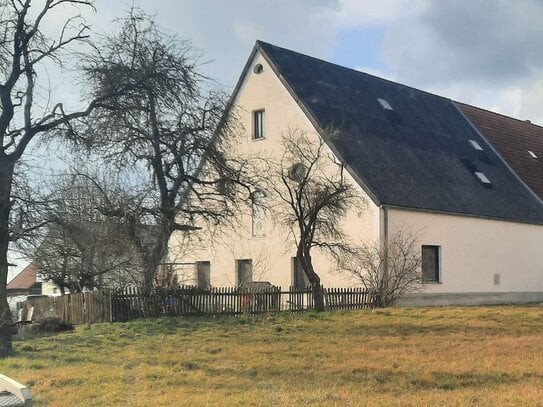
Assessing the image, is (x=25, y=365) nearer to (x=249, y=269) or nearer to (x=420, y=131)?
(x=249, y=269)

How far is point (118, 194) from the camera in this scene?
1861 cm

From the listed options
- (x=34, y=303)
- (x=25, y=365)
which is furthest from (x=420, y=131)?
(x=25, y=365)

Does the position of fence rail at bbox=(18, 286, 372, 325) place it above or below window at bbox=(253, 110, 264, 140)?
below

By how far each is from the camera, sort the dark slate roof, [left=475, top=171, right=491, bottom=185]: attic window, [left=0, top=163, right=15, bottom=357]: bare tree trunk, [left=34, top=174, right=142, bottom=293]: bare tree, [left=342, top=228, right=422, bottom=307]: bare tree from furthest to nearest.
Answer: [left=475, top=171, right=491, bottom=185]: attic window, the dark slate roof, [left=342, top=228, right=422, bottom=307]: bare tree, [left=34, top=174, right=142, bottom=293]: bare tree, [left=0, top=163, right=15, bottom=357]: bare tree trunk

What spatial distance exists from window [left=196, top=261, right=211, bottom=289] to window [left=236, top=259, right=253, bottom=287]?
1.63 metres

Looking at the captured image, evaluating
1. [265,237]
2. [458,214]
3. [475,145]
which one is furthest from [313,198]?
[475,145]

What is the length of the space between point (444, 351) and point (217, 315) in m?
8.69

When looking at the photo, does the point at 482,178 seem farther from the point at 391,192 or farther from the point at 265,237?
the point at 265,237

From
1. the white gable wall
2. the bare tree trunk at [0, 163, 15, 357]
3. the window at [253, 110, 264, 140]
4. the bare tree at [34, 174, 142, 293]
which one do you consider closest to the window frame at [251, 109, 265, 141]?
the window at [253, 110, 264, 140]

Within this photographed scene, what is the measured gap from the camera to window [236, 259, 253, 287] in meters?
27.9

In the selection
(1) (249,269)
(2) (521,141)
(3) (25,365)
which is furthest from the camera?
(2) (521,141)

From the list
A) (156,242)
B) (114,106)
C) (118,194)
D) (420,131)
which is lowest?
(156,242)

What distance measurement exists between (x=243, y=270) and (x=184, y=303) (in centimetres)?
1033

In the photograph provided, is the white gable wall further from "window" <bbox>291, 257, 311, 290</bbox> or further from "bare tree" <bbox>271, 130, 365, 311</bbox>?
"bare tree" <bbox>271, 130, 365, 311</bbox>
